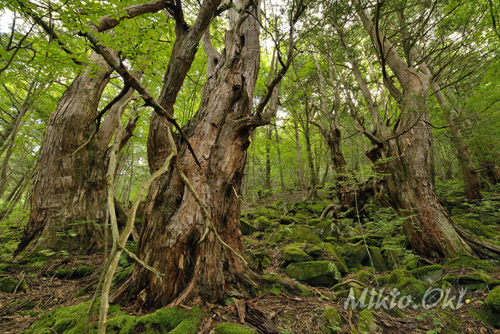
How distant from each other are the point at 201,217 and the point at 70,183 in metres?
3.76

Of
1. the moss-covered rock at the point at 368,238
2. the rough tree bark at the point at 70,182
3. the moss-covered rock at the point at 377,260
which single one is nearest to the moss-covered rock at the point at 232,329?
the moss-covered rock at the point at 377,260

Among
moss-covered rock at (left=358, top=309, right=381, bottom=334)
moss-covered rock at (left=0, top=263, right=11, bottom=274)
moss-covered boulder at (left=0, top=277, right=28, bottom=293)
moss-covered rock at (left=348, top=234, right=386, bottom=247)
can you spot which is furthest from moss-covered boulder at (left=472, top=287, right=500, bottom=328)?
moss-covered rock at (left=0, top=263, right=11, bottom=274)

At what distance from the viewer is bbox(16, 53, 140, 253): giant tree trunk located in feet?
13.0

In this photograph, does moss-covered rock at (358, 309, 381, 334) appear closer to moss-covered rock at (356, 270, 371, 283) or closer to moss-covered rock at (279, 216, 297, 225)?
moss-covered rock at (356, 270, 371, 283)

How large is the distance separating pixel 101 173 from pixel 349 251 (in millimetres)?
5923

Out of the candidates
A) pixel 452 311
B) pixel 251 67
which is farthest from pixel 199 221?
pixel 452 311

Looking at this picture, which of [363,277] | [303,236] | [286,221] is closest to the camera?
[363,277]

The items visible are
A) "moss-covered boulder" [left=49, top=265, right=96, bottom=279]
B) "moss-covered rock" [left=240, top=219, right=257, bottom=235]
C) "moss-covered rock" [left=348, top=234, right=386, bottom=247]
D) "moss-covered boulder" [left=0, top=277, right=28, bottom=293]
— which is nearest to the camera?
"moss-covered boulder" [left=0, top=277, right=28, bottom=293]

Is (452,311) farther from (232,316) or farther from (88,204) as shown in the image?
(88,204)

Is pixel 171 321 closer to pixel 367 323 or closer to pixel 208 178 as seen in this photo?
pixel 208 178

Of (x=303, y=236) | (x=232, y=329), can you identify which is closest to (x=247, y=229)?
(x=303, y=236)

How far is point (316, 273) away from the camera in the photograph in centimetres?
335

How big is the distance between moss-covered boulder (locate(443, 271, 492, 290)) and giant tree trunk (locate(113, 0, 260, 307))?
10.3 feet

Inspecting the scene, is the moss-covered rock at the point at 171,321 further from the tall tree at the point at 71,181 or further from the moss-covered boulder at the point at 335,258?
the tall tree at the point at 71,181
